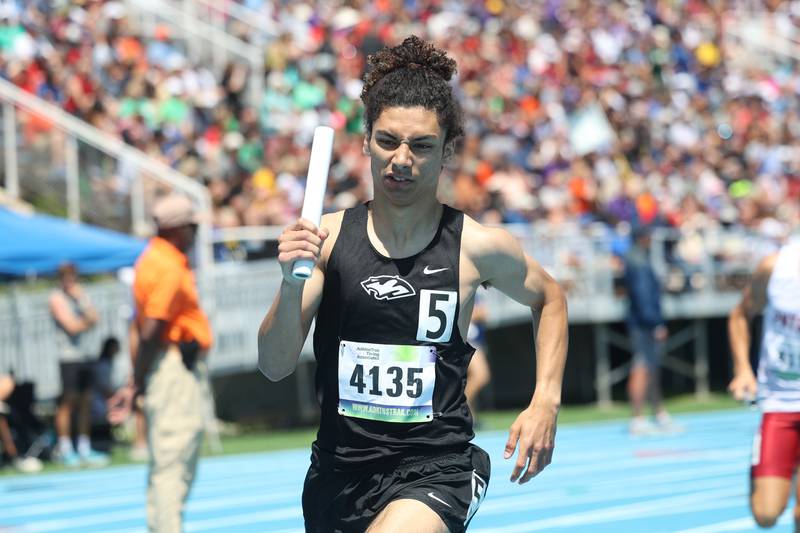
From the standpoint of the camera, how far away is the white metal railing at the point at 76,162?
15.9 meters

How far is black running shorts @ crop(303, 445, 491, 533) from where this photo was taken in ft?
14.5

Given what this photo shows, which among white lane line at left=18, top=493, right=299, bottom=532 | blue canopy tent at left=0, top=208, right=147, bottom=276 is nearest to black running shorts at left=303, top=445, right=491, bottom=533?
white lane line at left=18, top=493, right=299, bottom=532

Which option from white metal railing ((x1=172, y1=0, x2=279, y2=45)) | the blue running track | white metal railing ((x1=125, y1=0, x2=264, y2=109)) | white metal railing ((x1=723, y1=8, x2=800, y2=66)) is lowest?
the blue running track

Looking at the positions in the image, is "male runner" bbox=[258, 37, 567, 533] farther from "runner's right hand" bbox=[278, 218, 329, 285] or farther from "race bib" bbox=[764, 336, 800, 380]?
"race bib" bbox=[764, 336, 800, 380]

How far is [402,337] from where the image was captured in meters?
4.45

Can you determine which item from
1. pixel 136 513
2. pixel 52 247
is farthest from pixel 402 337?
pixel 52 247

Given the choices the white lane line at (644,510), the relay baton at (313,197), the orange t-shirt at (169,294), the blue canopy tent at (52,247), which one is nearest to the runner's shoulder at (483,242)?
the relay baton at (313,197)

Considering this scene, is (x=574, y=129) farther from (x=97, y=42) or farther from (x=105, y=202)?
(x=105, y=202)

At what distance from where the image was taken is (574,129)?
78.9 feet

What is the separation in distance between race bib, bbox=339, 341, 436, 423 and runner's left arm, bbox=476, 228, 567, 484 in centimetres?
31

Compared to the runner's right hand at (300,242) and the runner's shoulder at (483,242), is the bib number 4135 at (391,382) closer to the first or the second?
the runner's shoulder at (483,242)

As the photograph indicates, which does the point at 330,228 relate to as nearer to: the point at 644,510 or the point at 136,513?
the point at 644,510

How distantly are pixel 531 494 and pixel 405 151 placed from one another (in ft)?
24.2

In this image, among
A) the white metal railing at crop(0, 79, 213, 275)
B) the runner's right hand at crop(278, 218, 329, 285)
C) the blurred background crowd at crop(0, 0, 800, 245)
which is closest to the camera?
the runner's right hand at crop(278, 218, 329, 285)
